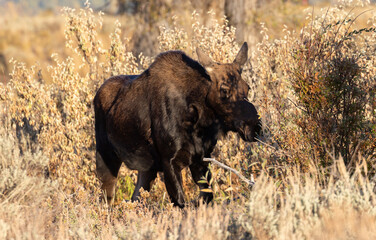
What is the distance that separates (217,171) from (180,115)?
1422mm

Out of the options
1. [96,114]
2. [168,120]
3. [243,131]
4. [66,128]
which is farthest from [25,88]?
[243,131]

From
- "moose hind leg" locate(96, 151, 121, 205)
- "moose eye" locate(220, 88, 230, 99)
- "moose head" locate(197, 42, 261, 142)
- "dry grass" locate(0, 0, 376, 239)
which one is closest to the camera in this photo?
"dry grass" locate(0, 0, 376, 239)

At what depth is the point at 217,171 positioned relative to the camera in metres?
A: 5.06

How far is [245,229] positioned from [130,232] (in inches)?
40.9

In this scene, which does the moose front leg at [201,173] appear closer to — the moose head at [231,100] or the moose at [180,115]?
the moose at [180,115]

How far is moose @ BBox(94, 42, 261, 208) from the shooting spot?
20.5 ft

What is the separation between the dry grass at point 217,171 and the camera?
12.8 ft

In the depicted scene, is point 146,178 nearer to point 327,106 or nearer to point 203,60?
point 203,60

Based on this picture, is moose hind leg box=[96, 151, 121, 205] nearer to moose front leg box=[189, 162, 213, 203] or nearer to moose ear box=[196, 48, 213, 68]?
moose front leg box=[189, 162, 213, 203]

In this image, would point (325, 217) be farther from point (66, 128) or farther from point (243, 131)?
point (66, 128)

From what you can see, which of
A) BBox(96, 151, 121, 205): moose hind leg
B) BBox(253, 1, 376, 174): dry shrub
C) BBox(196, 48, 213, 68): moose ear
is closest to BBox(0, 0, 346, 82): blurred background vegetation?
BBox(96, 151, 121, 205): moose hind leg

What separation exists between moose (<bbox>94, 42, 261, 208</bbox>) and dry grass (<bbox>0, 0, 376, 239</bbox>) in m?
0.40

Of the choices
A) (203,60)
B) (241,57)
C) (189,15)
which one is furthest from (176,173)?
(189,15)

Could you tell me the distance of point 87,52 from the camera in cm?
897
